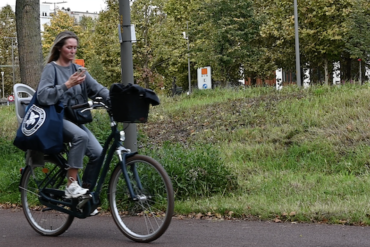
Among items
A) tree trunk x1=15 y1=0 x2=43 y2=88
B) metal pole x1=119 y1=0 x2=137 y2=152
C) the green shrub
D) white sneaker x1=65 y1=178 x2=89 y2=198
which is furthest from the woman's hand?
tree trunk x1=15 y1=0 x2=43 y2=88

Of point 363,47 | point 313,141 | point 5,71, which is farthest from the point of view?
point 5,71

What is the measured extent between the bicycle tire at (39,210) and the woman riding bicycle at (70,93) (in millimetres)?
366

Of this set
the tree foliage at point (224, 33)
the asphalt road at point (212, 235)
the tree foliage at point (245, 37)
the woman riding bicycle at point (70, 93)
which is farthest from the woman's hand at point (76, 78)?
the tree foliage at point (224, 33)

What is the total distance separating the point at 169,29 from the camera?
137ft

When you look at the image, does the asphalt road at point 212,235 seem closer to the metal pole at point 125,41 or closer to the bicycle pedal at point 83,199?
the bicycle pedal at point 83,199

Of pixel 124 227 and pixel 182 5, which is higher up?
pixel 182 5

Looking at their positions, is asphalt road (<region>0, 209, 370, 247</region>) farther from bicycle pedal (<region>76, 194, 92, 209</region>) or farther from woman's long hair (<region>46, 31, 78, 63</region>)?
woman's long hair (<region>46, 31, 78, 63</region>)

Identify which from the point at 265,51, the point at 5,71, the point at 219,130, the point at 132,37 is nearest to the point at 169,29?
the point at 265,51

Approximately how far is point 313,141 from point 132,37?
4304mm

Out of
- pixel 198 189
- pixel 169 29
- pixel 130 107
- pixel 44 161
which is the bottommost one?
pixel 198 189

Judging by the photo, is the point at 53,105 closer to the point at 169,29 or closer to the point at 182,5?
the point at 169,29

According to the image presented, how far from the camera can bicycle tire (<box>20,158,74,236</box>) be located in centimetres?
620

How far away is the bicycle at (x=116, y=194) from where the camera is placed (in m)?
5.31

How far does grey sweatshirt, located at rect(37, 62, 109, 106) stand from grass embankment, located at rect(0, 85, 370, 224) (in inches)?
76.2
